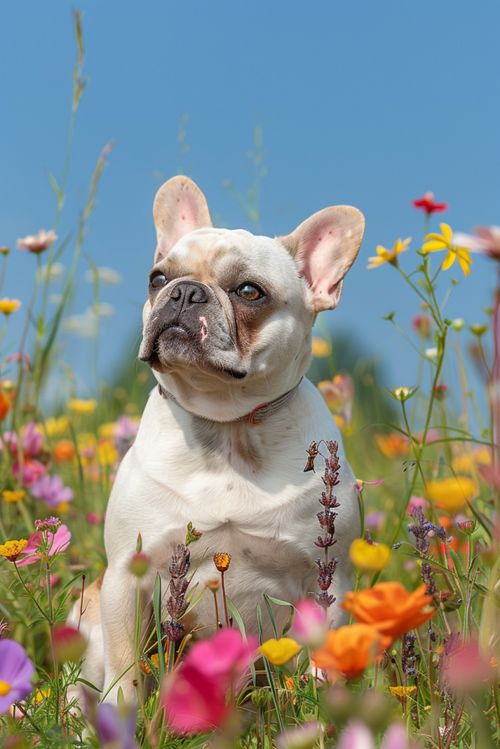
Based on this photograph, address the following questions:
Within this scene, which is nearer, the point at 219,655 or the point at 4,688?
the point at 219,655

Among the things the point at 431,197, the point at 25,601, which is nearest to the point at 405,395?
the point at 431,197

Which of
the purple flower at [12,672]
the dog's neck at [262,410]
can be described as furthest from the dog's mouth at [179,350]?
the purple flower at [12,672]

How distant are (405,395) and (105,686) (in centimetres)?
130

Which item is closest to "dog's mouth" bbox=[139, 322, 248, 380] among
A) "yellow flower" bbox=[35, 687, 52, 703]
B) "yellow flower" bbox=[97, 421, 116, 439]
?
"yellow flower" bbox=[35, 687, 52, 703]

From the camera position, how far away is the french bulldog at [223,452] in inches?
106

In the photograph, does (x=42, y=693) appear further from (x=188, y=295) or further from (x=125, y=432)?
(x=125, y=432)

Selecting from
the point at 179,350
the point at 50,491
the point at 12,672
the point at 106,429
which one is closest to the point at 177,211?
the point at 179,350

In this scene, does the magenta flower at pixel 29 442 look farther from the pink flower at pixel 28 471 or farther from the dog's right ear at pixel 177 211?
the dog's right ear at pixel 177 211

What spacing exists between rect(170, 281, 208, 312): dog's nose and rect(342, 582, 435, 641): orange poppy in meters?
1.77

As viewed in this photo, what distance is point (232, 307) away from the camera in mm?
2797

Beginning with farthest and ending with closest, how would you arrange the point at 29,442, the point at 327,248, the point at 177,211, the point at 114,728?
the point at 29,442, the point at 177,211, the point at 327,248, the point at 114,728

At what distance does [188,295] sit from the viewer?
2707 mm

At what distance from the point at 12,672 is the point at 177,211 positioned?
224cm

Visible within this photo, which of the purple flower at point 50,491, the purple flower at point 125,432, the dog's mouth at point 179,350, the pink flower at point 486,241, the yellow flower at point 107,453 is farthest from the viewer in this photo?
the yellow flower at point 107,453
